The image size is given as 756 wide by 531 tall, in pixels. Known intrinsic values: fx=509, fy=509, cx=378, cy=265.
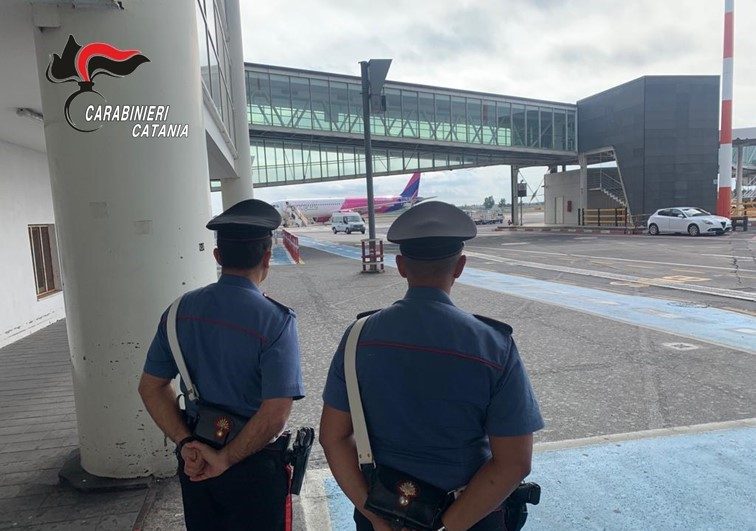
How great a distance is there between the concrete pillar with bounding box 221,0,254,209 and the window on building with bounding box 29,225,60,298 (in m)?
4.79

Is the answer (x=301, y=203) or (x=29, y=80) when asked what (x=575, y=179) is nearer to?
(x=29, y=80)

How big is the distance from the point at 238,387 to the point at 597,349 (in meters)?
5.57

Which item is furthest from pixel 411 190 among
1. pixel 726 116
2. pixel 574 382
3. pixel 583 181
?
pixel 574 382

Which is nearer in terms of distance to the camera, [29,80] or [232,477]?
[232,477]

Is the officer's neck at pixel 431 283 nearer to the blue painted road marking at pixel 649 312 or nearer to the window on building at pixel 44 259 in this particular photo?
the blue painted road marking at pixel 649 312

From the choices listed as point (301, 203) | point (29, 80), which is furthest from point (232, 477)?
point (301, 203)

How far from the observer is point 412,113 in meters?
32.2

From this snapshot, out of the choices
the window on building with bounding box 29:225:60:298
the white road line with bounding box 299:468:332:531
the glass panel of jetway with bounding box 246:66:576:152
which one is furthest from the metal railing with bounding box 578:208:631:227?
the white road line with bounding box 299:468:332:531

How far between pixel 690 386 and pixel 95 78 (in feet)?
18.8

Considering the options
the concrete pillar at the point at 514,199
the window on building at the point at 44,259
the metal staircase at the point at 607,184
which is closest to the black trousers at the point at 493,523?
the window on building at the point at 44,259

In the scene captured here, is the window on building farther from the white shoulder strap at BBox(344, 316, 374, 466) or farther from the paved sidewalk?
the white shoulder strap at BBox(344, 316, 374, 466)

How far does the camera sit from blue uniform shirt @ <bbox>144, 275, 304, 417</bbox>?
6.77 ft

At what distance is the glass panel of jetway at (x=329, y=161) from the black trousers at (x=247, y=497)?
2942 cm

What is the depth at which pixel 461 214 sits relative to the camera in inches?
68.3
